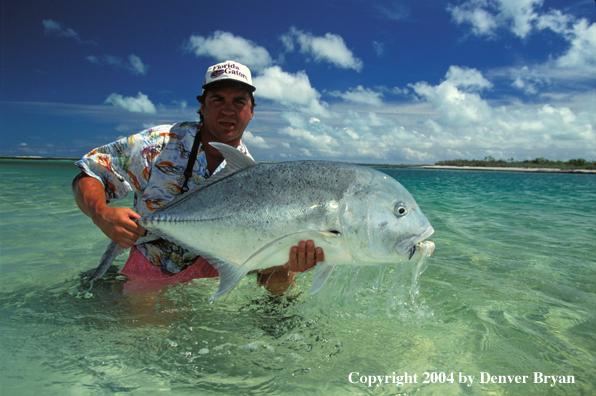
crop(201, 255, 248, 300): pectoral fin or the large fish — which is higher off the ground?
the large fish

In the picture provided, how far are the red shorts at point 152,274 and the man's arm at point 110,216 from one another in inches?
30.6

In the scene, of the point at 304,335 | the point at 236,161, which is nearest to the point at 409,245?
the point at 304,335

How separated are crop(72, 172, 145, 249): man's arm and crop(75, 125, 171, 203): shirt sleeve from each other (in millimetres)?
175

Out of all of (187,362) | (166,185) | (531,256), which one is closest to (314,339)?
(187,362)

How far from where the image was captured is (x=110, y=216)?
2.33 metres

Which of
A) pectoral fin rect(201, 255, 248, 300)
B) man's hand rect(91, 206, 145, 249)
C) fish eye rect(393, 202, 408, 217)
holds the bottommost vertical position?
pectoral fin rect(201, 255, 248, 300)

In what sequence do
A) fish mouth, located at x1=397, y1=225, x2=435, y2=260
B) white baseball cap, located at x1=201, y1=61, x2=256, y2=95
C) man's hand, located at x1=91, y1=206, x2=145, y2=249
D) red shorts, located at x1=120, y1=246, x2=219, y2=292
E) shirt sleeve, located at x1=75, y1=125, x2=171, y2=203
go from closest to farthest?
1. fish mouth, located at x1=397, y1=225, x2=435, y2=260
2. man's hand, located at x1=91, y1=206, x2=145, y2=249
3. shirt sleeve, located at x1=75, y1=125, x2=171, y2=203
4. white baseball cap, located at x1=201, y1=61, x2=256, y2=95
5. red shorts, located at x1=120, y1=246, x2=219, y2=292

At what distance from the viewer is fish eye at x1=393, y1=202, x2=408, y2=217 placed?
2.06 m

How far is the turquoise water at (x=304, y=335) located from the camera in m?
2.11

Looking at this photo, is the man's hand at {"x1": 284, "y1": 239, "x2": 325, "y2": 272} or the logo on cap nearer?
the man's hand at {"x1": 284, "y1": 239, "x2": 325, "y2": 272}

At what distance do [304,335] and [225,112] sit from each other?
6.79 ft

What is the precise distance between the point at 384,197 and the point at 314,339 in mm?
1307

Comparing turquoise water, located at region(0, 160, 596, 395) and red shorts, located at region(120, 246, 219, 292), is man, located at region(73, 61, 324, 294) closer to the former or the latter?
red shorts, located at region(120, 246, 219, 292)

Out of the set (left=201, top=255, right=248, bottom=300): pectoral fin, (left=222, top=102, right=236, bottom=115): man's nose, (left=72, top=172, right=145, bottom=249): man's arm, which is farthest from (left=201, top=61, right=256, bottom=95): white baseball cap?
(left=201, top=255, right=248, bottom=300): pectoral fin
